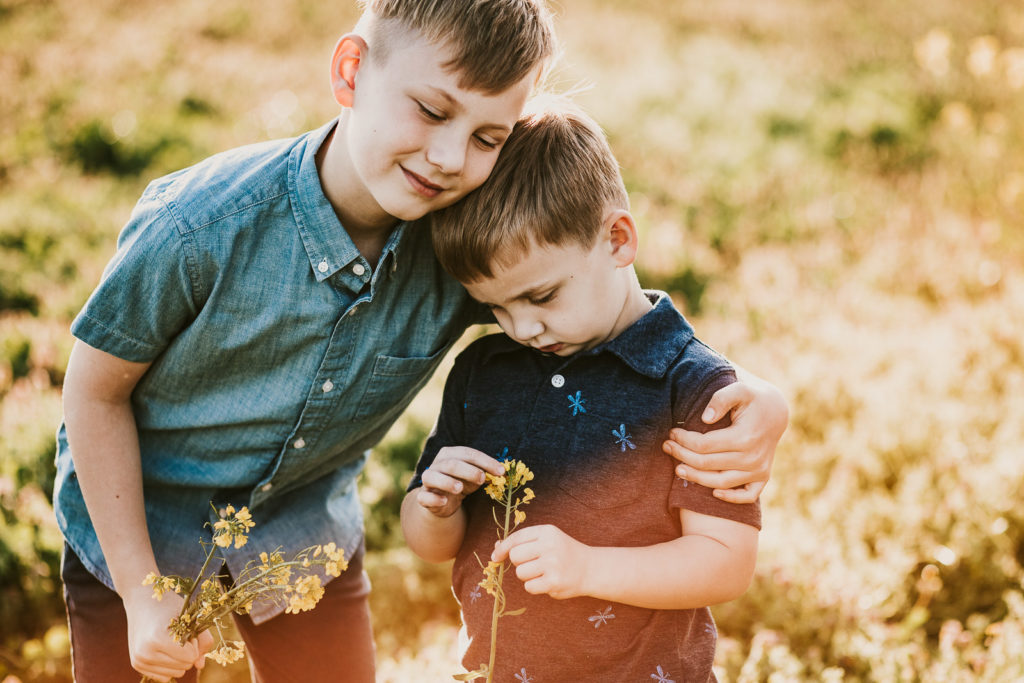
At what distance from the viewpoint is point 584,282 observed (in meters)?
1.80

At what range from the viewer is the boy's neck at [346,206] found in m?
1.88

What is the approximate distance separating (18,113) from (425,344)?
6.75 meters

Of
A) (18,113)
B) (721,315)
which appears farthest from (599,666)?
(18,113)

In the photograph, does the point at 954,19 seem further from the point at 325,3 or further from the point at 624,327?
the point at 624,327

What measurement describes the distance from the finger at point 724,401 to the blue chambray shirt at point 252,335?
0.70m

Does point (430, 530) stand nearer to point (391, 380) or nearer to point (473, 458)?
point (473, 458)

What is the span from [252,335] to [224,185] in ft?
1.08

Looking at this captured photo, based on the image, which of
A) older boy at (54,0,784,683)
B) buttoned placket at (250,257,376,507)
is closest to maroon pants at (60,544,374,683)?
older boy at (54,0,784,683)

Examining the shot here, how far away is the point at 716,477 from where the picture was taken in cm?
169

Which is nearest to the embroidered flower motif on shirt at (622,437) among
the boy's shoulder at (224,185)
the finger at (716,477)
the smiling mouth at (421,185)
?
the finger at (716,477)

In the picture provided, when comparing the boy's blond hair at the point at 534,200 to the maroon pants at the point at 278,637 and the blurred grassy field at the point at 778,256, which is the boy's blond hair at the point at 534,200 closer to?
the blurred grassy field at the point at 778,256

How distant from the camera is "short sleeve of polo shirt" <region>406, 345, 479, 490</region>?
1951mm

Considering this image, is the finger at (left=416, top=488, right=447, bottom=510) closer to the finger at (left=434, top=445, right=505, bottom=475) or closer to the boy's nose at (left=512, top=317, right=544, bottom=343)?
the finger at (left=434, top=445, right=505, bottom=475)

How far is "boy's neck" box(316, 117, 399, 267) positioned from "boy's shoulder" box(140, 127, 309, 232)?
3.1 inches
